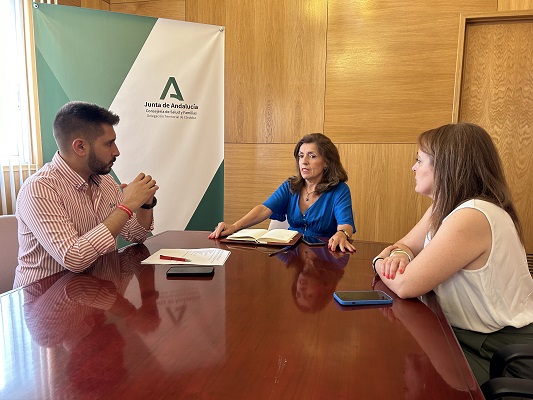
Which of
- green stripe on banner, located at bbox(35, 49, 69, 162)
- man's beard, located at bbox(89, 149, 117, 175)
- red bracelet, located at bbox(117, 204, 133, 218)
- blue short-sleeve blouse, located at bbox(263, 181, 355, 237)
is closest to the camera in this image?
red bracelet, located at bbox(117, 204, 133, 218)

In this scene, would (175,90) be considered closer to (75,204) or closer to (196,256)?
(75,204)

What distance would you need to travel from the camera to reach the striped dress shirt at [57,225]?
4.66ft

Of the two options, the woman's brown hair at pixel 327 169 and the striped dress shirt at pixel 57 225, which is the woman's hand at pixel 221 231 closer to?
the striped dress shirt at pixel 57 225

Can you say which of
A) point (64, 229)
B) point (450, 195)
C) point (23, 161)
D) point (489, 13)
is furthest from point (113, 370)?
point (489, 13)

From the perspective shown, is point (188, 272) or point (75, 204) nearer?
point (188, 272)

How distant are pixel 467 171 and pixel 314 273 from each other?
1.94 feet

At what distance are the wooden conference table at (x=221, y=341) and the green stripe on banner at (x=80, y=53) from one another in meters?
1.88

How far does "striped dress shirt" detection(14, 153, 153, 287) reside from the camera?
142cm

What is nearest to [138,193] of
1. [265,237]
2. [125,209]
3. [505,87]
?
[125,209]

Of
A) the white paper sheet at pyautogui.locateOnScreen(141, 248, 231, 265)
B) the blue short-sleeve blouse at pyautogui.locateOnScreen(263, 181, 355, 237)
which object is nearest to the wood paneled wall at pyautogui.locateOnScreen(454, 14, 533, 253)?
the blue short-sleeve blouse at pyautogui.locateOnScreen(263, 181, 355, 237)

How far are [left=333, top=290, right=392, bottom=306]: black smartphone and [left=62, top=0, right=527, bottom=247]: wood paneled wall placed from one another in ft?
8.00

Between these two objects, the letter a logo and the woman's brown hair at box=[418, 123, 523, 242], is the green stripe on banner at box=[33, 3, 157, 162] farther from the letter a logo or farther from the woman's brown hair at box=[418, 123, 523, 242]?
the woman's brown hair at box=[418, 123, 523, 242]

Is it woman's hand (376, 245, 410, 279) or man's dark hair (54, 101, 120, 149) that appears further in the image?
man's dark hair (54, 101, 120, 149)

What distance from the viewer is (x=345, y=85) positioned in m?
3.48
